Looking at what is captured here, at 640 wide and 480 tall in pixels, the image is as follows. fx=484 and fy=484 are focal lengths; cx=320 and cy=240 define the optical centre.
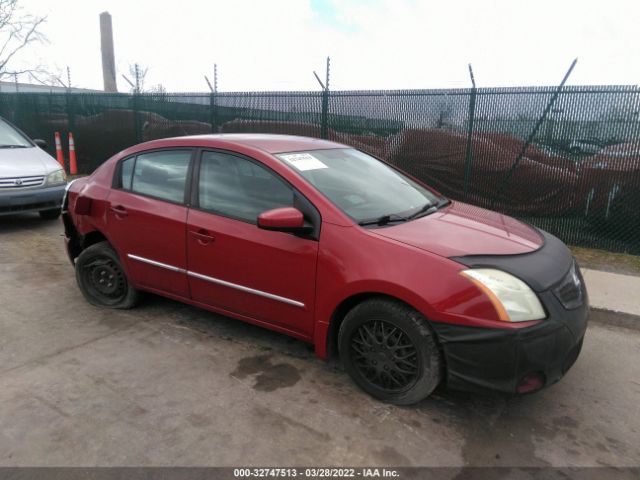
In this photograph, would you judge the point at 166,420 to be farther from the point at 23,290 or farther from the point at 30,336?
the point at 23,290

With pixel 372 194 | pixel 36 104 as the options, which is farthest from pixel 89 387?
pixel 36 104

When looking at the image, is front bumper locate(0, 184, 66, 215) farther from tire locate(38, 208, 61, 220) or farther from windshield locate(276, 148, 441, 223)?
windshield locate(276, 148, 441, 223)

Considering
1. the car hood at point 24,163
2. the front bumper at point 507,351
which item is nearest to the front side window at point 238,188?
the front bumper at point 507,351

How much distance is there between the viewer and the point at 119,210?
3.98 meters

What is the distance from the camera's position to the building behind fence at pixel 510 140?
6.36 m

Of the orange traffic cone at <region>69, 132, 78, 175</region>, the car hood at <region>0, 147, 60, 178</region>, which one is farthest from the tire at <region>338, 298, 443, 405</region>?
the orange traffic cone at <region>69, 132, 78, 175</region>

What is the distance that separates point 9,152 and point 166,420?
649cm

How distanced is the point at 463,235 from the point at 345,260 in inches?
29.3

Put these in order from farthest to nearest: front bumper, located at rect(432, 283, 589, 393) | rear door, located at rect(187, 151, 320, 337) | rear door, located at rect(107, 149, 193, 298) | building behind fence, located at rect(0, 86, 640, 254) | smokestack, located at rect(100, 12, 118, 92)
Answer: smokestack, located at rect(100, 12, 118, 92)
building behind fence, located at rect(0, 86, 640, 254)
rear door, located at rect(107, 149, 193, 298)
rear door, located at rect(187, 151, 320, 337)
front bumper, located at rect(432, 283, 589, 393)

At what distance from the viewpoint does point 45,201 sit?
7238 mm

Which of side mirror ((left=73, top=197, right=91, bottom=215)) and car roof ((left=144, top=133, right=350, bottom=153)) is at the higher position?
car roof ((left=144, top=133, right=350, bottom=153))

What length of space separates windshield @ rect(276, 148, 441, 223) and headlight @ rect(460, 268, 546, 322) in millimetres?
772

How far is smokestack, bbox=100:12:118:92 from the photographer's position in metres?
37.1

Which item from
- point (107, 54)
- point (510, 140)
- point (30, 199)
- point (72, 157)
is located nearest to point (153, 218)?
point (30, 199)
